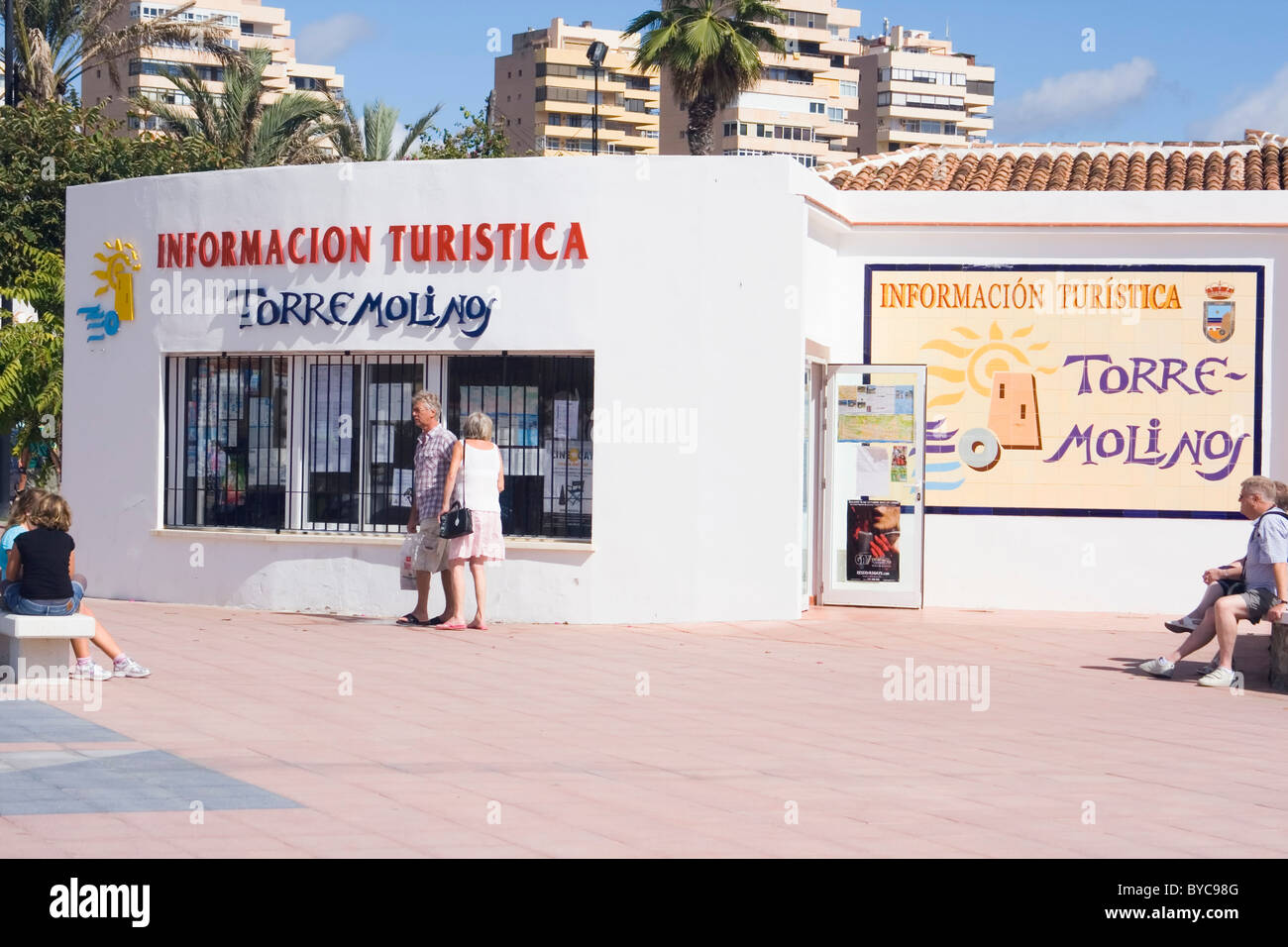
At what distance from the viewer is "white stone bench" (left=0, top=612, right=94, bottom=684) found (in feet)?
34.1

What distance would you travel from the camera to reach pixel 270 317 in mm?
15305

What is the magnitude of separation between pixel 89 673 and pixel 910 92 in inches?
4104

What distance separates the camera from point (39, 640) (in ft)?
34.5

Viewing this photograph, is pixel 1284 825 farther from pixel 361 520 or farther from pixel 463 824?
pixel 361 520

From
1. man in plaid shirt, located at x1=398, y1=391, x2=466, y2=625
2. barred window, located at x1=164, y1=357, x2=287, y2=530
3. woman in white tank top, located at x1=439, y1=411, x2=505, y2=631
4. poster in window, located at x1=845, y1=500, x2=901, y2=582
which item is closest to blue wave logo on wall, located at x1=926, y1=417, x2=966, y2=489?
poster in window, located at x1=845, y1=500, x2=901, y2=582

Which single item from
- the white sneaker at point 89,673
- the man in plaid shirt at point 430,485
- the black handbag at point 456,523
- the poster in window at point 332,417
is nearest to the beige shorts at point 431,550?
the man in plaid shirt at point 430,485

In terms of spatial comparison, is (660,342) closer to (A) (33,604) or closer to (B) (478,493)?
(B) (478,493)

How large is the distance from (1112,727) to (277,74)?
10201 centimetres

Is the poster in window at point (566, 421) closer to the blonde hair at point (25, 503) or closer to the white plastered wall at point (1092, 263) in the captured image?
the white plastered wall at point (1092, 263)

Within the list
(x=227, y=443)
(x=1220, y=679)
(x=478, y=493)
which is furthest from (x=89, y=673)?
(x=1220, y=679)

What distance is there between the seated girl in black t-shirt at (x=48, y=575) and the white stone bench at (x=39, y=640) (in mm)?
82

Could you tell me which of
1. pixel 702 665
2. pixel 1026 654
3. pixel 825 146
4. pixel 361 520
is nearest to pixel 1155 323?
pixel 1026 654

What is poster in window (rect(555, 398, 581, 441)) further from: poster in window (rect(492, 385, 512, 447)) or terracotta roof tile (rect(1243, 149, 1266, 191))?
terracotta roof tile (rect(1243, 149, 1266, 191))

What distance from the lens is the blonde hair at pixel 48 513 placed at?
10625 millimetres
